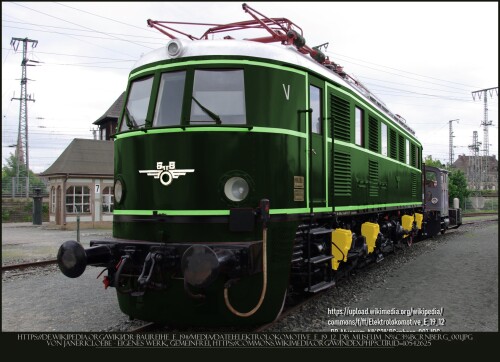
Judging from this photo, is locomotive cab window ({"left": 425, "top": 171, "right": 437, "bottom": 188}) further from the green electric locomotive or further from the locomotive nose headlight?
the locomotive nose headlight

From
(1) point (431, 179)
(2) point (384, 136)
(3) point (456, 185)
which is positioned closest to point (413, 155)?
(2) point (384, 136)

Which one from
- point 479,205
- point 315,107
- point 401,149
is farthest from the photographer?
point 479,205

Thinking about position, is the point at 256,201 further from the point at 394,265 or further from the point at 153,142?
the point at 394,265

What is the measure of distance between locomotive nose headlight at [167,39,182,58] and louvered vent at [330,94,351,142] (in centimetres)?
261

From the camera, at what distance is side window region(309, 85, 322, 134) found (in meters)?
6.47

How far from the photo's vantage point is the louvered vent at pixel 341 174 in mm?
7230

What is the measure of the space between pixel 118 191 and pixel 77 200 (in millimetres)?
21610

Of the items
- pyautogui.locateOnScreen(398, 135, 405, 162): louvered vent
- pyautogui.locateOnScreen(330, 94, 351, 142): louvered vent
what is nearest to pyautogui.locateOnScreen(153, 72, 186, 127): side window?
pyautogui.locateOnScreen(330, 94, 351, 142): louvered vent

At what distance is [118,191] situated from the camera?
6086 mm

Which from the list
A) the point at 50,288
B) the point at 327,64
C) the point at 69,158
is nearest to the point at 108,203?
the point at 69,158

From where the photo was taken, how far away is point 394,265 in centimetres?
1102

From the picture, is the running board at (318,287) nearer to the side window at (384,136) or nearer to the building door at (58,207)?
the side window at (384,136)

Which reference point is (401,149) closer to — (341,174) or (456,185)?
(341,174)

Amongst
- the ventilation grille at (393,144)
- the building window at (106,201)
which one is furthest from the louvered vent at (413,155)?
the building window at (106,201)
